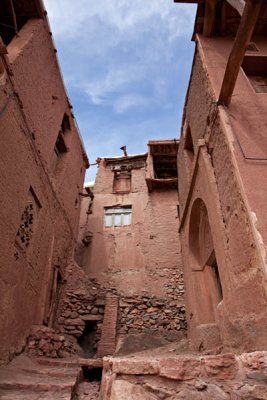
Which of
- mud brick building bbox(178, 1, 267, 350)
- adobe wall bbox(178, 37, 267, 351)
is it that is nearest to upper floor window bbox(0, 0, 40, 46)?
mud brick building bbox(178, 1, 267, 350)

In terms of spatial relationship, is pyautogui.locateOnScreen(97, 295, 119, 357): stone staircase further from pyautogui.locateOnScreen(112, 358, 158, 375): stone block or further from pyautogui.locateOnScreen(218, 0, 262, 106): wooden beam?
pyautogui.locateOnScreen(218, 0, 262, 106): wooden beam

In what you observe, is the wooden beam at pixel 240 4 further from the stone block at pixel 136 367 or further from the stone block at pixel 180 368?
the stone block at pixel 136 367

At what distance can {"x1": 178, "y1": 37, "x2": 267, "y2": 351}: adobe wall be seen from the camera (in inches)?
117

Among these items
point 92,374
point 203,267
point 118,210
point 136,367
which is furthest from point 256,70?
point 118,210

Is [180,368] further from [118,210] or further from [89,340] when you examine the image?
[118,210]

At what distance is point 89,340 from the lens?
8.80 meters

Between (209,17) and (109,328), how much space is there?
9.32 m

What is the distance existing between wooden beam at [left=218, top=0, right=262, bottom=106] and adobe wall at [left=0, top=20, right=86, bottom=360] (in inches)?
183

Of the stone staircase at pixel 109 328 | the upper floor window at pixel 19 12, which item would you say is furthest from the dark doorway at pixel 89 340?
the upper floor window at pixel 19 12

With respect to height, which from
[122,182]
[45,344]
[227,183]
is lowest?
[45,344]

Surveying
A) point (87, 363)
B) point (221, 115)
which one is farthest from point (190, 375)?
point (221, 115)

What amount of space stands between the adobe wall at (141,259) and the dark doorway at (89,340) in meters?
0.92

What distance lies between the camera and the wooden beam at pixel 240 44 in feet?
10.9

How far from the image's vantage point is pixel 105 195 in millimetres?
15836
